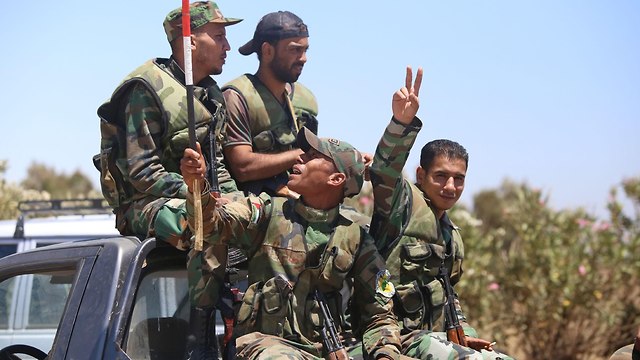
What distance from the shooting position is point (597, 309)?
1071cm

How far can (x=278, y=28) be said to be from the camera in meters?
5.10

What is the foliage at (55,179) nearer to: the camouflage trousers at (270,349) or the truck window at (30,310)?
the truck window at (30,310)

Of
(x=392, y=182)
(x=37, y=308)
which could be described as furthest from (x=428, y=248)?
(x=37, y=308)

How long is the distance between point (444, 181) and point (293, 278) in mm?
1075

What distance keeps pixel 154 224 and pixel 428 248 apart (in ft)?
4.08

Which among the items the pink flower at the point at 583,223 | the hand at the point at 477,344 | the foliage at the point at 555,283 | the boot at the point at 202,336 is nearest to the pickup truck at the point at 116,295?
the boot at the point at 202,336

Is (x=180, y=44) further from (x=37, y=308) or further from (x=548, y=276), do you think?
(x=548, y=276)

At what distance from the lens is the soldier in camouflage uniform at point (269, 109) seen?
4.80m

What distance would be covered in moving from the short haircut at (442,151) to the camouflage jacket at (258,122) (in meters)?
0.70

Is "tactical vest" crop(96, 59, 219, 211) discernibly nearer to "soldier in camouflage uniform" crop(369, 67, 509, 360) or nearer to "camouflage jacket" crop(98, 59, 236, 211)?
"camouflage jacket" crop(98, 59, 236, 211)

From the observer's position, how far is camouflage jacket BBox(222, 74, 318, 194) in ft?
16.0

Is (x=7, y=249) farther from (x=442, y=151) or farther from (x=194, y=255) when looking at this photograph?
(x=442, y=151)

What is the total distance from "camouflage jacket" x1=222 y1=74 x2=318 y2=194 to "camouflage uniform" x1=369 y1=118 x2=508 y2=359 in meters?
0.68

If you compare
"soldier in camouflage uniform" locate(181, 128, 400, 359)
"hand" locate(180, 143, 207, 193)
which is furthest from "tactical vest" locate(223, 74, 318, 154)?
"hand" locate(180, 143, 207, 193)
